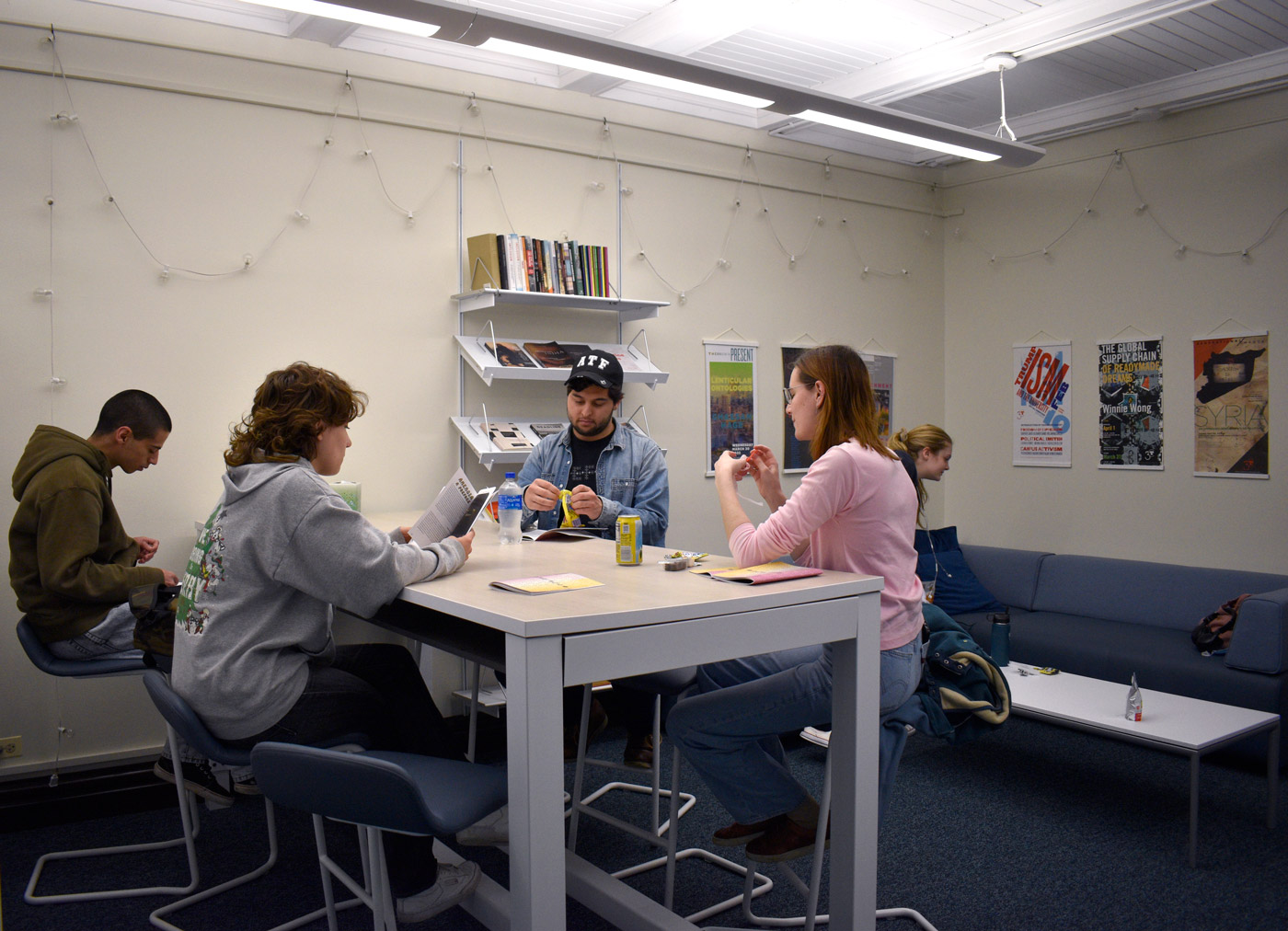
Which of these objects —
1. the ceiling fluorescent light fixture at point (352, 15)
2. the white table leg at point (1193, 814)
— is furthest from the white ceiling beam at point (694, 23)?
the white table leg at point (1193, 814)

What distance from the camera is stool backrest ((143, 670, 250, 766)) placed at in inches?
81.6

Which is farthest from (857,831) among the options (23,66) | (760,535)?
(23,66)

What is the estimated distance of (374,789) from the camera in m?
1.62

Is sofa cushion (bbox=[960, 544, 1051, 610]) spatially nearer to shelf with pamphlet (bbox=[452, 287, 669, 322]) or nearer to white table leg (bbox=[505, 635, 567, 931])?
Result: shelf with pamphlet (bbox=[452, 287, 669, 322])

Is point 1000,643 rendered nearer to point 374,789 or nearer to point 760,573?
point 760,573

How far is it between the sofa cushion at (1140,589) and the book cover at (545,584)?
3.50 metres

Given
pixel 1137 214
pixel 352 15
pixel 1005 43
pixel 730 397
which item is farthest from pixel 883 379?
pixel 352 15

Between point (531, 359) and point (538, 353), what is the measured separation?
8 centimetres

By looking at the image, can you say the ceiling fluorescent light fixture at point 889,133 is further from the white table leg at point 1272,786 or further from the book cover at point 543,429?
the white table leg at point 1272,786

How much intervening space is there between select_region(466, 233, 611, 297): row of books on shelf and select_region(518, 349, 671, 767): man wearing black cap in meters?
0.75

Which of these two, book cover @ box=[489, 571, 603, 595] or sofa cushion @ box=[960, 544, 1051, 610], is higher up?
book cover @ box=[489, 571, 603, 595]

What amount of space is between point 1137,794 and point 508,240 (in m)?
3.46

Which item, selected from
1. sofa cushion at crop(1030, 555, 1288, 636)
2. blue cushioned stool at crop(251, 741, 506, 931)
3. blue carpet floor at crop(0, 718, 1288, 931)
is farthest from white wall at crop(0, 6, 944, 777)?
blue cushioned stool at crop(251, 741, 506, 931)

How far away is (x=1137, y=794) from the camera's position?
372 centimetres
